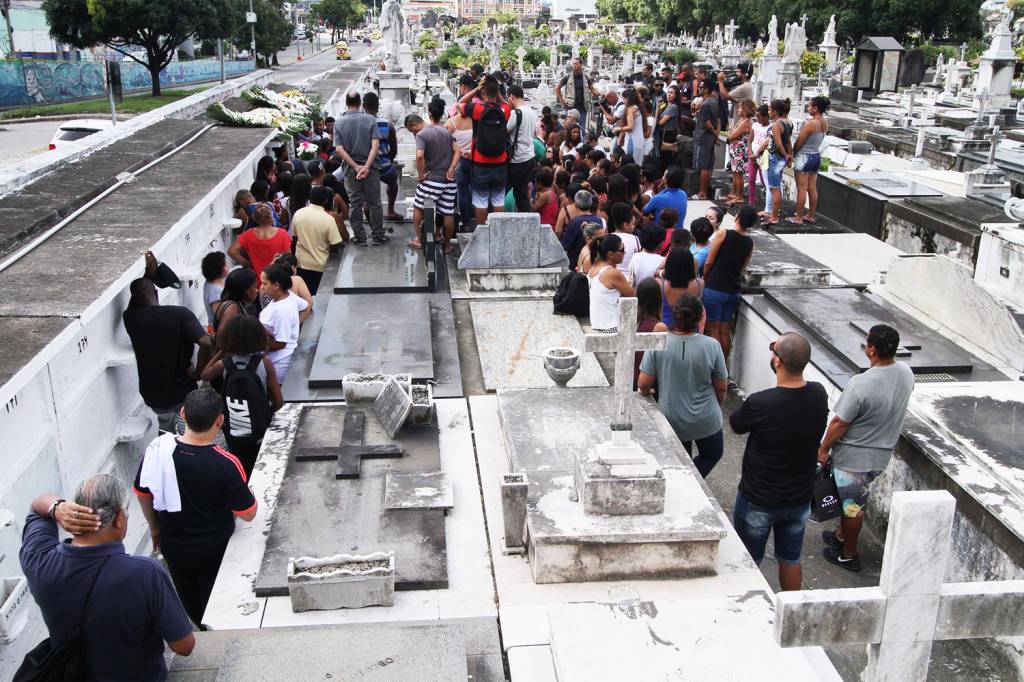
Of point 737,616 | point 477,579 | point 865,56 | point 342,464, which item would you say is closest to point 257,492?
point 342,464

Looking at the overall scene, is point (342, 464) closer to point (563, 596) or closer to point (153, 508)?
point (153, 508)

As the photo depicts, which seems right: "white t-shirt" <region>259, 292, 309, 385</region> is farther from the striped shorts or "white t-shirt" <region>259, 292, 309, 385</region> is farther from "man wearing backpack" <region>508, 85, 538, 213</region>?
"man wearing backpack" <region>508, 85, 538, 213</region>

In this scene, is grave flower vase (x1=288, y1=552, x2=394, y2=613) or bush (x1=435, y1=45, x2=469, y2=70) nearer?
grave flower vase (x1=288, y1=552, x2=394, y2=613)

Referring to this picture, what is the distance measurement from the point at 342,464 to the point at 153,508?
120 centimetres

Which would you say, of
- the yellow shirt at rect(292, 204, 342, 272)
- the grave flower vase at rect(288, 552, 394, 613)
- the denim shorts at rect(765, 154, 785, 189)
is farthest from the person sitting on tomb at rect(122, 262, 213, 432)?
the denim shorts at rect(765, 154, 785, 189)

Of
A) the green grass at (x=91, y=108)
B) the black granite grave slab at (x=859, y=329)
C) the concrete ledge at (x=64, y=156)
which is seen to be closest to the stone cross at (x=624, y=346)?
the black granite grave slab at (x=859, y=329)

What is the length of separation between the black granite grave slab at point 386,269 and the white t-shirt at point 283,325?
196 cm

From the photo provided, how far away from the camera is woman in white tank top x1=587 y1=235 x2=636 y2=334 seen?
22.3 ft

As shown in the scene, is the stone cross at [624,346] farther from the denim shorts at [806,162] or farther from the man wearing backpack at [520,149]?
the denim shorts at [806,162]

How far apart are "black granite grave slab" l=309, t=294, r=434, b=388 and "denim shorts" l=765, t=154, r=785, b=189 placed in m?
4.65

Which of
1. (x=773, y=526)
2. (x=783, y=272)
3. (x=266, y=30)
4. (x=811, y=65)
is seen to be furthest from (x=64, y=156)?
(x=266, y=30)

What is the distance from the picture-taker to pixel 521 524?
4809 mm

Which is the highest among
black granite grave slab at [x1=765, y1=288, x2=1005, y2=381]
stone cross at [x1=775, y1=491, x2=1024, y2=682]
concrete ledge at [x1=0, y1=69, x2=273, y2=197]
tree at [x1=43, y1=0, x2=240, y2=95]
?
tree at [x1=43, y1=0, x2=240, y2=95]

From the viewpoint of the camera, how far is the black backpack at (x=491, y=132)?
31.8 ft
